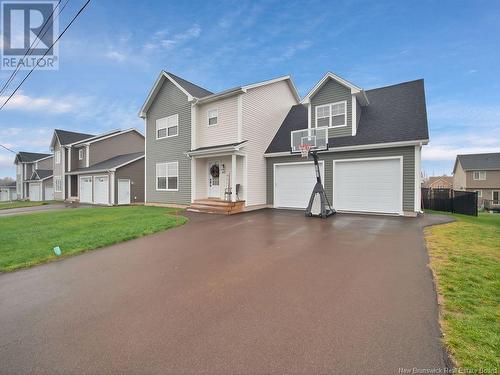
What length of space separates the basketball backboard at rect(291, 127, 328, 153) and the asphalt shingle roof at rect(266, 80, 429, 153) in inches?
48.1

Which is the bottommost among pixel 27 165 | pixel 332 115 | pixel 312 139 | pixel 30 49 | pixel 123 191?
pixel 123 191

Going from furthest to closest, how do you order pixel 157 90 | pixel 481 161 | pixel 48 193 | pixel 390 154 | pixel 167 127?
1. pixel 481 161
2. pixel 48 193
3. pixel 157 90
4. pixel 167 127
5. pixel 390 154

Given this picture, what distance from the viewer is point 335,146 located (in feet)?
38.7

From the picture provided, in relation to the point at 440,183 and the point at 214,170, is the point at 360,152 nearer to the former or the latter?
the point at 214,170

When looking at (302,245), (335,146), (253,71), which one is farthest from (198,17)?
(253,71)

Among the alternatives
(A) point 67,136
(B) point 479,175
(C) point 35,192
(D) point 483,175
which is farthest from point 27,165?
(D) point 483,175

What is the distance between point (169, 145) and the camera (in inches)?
610

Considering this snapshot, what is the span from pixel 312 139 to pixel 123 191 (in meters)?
16.1

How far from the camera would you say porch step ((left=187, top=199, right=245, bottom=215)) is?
11945 mm

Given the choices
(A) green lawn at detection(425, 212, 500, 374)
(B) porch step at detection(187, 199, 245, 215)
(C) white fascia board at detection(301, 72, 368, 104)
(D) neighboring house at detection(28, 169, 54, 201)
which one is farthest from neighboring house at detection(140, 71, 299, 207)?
(D) neighboring house at detection(28, 169, 54, 201)

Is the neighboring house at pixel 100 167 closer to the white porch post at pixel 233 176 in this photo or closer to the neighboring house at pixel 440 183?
the white porch post at pixel 233 176

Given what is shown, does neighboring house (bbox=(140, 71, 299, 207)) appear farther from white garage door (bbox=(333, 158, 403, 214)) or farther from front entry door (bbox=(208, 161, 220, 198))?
white garage door (bbox=(333, 158, 403, 214))

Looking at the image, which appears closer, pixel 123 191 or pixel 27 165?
pixel 123 191

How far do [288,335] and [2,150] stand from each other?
3850 centimetres
